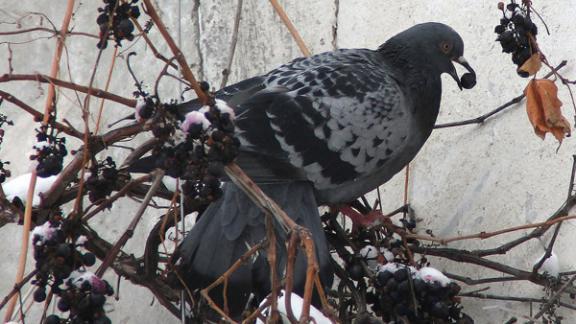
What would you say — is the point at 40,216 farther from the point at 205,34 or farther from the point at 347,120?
the point at 205,34

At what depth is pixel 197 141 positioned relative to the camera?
1.69m

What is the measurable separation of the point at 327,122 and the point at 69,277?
1100mm

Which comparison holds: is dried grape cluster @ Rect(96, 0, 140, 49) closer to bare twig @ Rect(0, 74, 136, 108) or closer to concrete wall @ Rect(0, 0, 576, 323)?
bare twig @ Rect(0, 74, 136, 108)

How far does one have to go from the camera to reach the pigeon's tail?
2.41 meters

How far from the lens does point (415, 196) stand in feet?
9.78

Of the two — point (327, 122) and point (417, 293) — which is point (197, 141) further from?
point (327, 122)

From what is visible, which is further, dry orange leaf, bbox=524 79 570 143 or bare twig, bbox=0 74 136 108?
dry orange leaf, bbox=524 79 570 143

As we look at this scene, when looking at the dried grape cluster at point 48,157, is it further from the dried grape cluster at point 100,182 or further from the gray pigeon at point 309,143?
the gray pigeon at point 309,143

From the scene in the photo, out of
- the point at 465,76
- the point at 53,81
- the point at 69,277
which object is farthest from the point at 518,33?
the point at 69,277

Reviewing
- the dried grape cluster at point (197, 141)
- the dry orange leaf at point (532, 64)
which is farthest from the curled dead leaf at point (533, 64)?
the dried grape cluster at point (197, 141)

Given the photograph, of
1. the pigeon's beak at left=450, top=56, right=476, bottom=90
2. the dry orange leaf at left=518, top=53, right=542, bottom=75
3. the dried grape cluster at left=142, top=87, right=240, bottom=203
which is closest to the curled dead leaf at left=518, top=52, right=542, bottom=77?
the dry orange leaf at left=518, top=53, right=542, bottom=75

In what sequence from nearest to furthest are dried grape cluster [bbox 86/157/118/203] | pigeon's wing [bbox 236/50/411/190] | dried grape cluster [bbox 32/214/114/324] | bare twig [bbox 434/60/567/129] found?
dried grape cluster [bbox 32/214/114/324] < dried grape cluster [bbox 86/157/118/203] < pigeon's wing [bbox 236/50/411/190] < bare twig [bbox 434/60/567/129]

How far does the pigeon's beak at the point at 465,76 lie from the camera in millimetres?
2725

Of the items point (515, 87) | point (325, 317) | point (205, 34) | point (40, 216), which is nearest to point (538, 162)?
point (515, 87)
